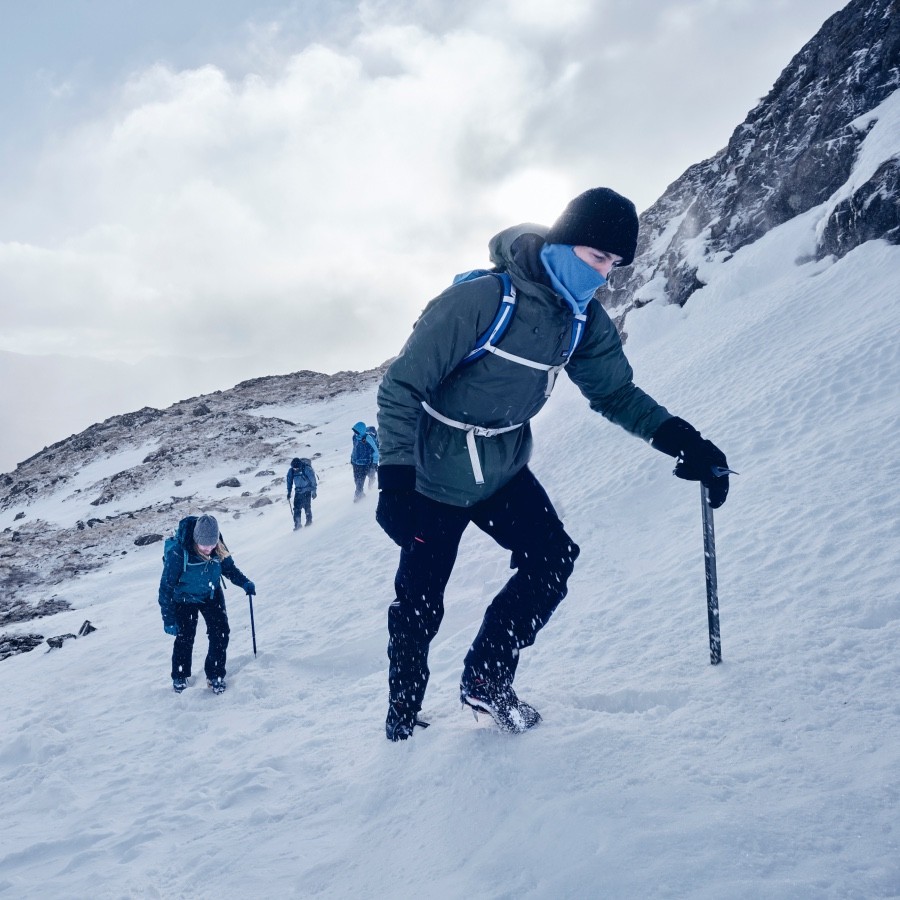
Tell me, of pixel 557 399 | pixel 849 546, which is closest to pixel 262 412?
pixel 557 399

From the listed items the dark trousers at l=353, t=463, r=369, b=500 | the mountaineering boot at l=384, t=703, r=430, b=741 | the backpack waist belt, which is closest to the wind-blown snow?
the mountaineering boot at l=384, t=703, r=430, b=741

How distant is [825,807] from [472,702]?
1.57 meters

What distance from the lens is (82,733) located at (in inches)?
208

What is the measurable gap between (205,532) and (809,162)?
70.9ft

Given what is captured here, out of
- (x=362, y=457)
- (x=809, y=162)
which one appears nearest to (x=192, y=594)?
(x=362, y=457)

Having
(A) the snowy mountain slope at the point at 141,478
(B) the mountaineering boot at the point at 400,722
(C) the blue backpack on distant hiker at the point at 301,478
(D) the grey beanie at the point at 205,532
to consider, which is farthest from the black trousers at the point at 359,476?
(B) the mountaineering boot at the point at 400,722

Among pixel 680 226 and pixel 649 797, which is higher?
pixel 680 226

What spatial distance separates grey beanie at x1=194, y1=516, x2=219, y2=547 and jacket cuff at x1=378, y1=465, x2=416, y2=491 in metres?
3.89

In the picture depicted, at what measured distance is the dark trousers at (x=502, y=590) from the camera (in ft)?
9.95

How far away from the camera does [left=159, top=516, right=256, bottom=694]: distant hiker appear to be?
239 inches

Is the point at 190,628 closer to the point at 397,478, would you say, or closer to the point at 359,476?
the point at 397,478

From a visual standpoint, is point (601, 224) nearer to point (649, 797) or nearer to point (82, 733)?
point (649, 797)

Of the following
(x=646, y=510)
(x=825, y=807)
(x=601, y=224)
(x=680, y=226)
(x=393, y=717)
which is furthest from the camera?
(x=680, y=226)

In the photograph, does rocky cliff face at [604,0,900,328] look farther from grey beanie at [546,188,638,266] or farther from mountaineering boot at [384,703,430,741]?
mountaineering boot at [384,703,430,741]
